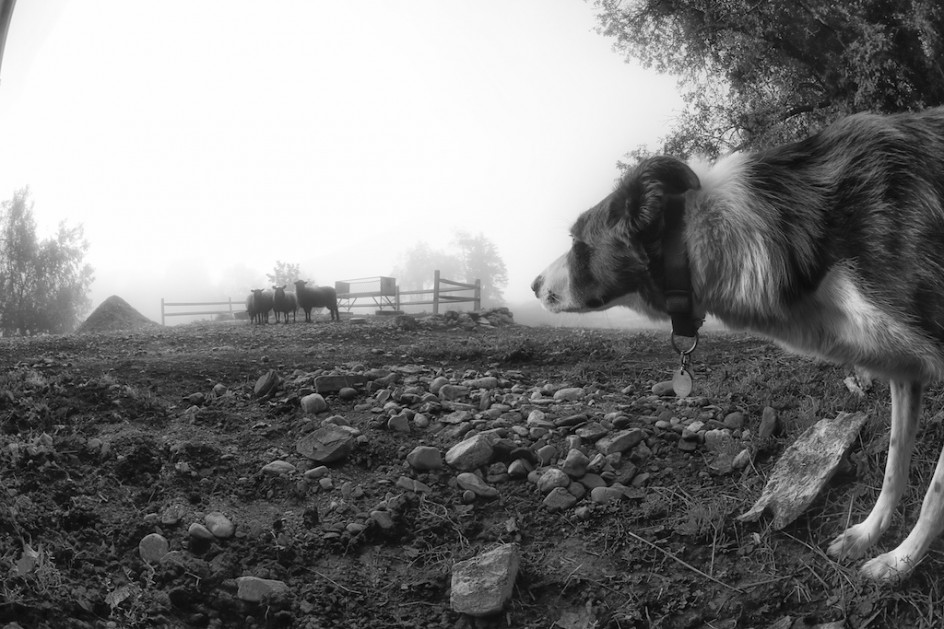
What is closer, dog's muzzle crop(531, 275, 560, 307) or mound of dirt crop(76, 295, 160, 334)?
dog's muzzle crop(531, 275, 560, 307)

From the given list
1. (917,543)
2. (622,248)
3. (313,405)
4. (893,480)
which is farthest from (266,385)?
(917,543)

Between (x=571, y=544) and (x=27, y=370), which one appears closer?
(x=571, y=544)

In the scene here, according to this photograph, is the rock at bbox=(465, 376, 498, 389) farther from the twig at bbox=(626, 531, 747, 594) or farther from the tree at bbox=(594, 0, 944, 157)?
the tree at bbox=(594, 0, 944, 157)

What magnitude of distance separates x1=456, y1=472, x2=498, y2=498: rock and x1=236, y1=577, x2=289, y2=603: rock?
3.98 feet

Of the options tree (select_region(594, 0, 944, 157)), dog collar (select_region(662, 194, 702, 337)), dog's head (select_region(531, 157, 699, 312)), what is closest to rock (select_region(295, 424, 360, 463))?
dog's head (select_region(531, 157, 699, 312))

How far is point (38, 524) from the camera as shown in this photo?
3.27 meters

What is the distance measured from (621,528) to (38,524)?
3.01 metres

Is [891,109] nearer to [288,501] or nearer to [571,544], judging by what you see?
[571,544]

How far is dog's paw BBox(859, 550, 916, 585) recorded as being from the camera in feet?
9.67

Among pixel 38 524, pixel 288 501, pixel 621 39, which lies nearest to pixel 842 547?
pixel 288 501

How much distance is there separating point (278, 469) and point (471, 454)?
1256mm

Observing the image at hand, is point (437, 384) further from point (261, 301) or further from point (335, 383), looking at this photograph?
point (261, 301)

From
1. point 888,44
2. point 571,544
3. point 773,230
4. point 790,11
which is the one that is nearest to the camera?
point 773,230

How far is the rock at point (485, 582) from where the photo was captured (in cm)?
305
